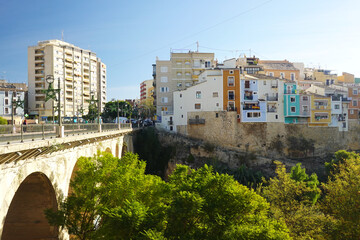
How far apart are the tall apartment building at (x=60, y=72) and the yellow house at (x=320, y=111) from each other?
42.6 metres

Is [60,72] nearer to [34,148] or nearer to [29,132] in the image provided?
[29,132]

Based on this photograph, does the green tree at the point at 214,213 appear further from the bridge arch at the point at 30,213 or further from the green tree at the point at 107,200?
the bridge arch at the point at 30,213

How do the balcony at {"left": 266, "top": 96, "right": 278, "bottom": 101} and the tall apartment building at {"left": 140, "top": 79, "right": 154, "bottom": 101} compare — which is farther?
the tall apartment building at {"left": 140, "top": 79, "right": 154, "bottom": 101}

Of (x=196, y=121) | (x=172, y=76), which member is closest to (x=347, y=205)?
(x=196, y=121)

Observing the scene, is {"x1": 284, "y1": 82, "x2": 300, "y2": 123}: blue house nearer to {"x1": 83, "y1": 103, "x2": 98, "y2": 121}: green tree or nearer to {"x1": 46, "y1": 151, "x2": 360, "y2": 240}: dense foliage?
{"x1": 46, "y1": 151, "x2": 360, "y2": 240}: dense foliage

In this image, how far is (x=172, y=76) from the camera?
6406cm

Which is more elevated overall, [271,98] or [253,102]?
[271,98]

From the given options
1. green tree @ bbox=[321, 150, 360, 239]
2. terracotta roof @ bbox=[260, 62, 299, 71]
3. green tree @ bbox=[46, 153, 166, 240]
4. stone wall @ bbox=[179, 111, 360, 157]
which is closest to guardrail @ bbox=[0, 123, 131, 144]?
green tree @ bbox=[46, 153, 166, 240]

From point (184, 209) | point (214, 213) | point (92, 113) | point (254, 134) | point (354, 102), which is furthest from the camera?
point (354, 102)

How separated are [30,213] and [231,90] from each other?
39737 millimetres

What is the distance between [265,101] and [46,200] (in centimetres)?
4185

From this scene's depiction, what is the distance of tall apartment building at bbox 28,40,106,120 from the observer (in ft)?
224

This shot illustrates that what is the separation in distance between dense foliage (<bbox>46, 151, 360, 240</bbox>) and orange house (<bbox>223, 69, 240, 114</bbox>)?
30.3 m

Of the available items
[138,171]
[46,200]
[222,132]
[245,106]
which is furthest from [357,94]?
[46,200]
